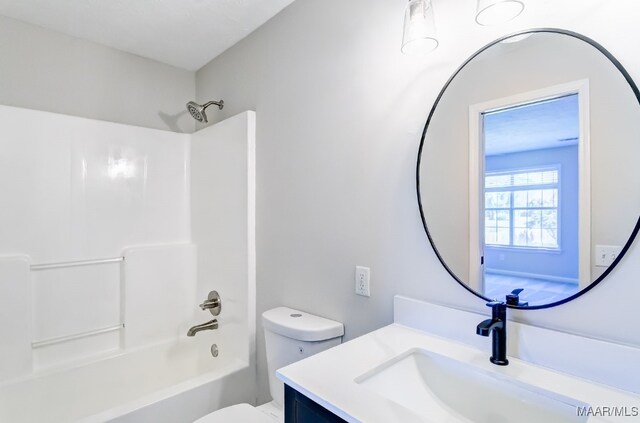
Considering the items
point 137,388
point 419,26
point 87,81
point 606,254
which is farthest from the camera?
point 87,81

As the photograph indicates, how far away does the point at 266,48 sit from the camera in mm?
1955

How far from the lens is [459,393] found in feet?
3.22

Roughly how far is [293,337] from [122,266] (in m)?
1.32

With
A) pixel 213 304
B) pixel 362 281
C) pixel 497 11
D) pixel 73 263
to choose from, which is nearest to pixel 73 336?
pixel 73 263

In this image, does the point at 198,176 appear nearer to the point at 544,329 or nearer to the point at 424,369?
the point at 424,369

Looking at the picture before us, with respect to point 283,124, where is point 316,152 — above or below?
below

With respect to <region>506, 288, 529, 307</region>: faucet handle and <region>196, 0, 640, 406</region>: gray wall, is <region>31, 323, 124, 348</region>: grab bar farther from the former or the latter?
<region>506, 288, 529, 307</region>: faucet handle

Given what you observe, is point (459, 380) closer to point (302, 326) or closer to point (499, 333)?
point (499, 333)

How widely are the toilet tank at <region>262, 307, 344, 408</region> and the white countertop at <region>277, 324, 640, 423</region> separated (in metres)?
0.34

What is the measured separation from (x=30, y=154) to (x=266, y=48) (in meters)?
1.42

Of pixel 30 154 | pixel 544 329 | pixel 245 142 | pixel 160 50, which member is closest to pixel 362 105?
pixel 245 142

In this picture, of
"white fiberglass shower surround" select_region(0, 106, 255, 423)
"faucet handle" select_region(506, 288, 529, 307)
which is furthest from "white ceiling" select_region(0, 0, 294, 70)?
"faucet handle" select_region(506, 288, 529, 307)

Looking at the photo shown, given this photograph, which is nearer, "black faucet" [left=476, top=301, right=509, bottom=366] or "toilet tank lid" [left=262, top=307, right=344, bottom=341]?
"black faucet" [left=476, top=301, right=509, bottom=366]

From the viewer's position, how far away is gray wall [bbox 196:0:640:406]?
0.91 meters
